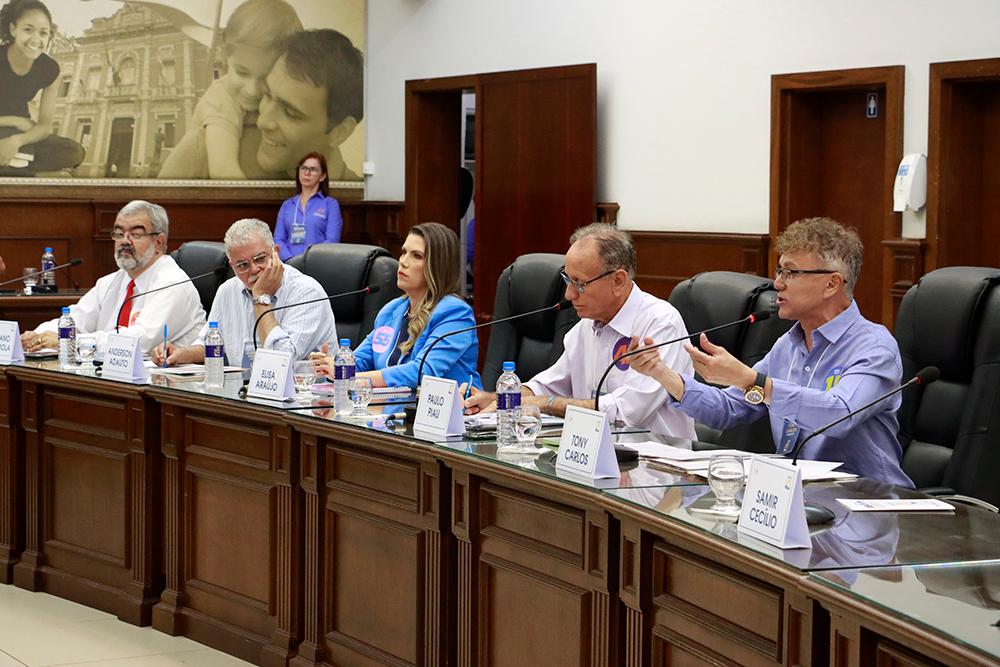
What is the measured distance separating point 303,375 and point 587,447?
1454 mm

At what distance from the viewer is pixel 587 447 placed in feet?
9.08

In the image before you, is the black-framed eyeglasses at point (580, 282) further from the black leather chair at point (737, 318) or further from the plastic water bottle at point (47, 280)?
the plastic water bottle at point (47, 280)

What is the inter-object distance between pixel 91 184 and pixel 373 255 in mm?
4520

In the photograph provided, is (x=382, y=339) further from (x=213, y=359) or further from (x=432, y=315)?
(x=213, y=359)

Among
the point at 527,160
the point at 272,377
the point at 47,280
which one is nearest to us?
the point at 272,377

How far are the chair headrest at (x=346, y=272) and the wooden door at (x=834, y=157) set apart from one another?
257 centimetres

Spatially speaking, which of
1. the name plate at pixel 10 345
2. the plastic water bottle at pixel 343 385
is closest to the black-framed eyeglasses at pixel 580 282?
the plastic water bottle at pixel 343 385

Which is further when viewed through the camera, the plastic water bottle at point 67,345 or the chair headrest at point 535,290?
the plastic water bottle at point 67,345

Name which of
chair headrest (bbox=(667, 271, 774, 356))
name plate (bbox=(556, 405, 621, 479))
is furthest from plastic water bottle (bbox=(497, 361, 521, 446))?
chair headrest (bbox=(667, 271, 774, 356))

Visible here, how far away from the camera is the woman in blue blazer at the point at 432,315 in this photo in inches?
163

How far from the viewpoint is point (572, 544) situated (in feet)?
9.04

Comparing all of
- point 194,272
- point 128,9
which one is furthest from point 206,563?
point 128,9

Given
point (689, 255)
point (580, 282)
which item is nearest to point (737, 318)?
point (580, 282)

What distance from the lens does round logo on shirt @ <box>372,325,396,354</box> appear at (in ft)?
14.4
